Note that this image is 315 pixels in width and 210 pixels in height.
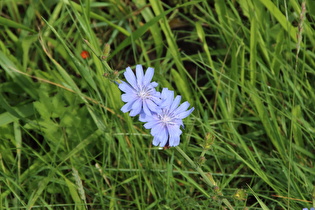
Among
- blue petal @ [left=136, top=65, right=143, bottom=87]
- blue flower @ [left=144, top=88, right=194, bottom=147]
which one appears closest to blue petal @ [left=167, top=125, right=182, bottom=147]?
blue flower @ [left=144, top=88, right=194, bottom=147]

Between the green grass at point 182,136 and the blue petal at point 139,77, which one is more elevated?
the blue petal at point 139,77

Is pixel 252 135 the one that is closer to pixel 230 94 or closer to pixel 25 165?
pixel 230 94

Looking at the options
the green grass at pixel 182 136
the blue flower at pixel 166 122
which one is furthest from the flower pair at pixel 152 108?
the green grass at pixel 182 136

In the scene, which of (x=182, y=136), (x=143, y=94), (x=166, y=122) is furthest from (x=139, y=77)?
(x=182, y=136)

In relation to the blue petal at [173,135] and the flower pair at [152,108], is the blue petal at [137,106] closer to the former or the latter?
the flower pair at [152,108]

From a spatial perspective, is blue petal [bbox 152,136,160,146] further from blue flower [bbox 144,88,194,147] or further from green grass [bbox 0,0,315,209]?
green grass [bbox 0,0,315,209]

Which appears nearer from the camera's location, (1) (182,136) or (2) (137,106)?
(2) (137,106)

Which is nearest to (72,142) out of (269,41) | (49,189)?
(49,189)

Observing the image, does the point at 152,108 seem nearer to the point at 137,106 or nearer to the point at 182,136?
the point at 137,106
